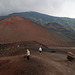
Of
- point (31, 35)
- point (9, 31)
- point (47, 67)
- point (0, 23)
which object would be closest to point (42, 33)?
point (31, 35)

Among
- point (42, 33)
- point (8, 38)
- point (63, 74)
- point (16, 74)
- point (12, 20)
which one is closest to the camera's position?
point (16, 74)

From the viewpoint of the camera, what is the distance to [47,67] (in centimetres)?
1709

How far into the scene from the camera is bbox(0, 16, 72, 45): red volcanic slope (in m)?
70.4

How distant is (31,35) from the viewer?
75562 mm

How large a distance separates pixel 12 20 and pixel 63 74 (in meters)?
80.3

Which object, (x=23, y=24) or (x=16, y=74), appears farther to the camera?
(x=23, y=24)

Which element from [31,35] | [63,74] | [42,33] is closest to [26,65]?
[63,74]

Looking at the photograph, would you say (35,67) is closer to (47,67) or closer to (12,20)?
(47,67)

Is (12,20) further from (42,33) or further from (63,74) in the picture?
(63,74)

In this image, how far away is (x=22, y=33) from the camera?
249 ft

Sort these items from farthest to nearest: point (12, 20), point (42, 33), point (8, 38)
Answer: point (12, 20), point (42, 33), point (8, 38)

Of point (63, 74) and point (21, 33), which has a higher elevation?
point (63, 74)

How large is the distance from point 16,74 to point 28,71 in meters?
1.35

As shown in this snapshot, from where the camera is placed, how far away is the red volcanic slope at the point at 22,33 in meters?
70.4
